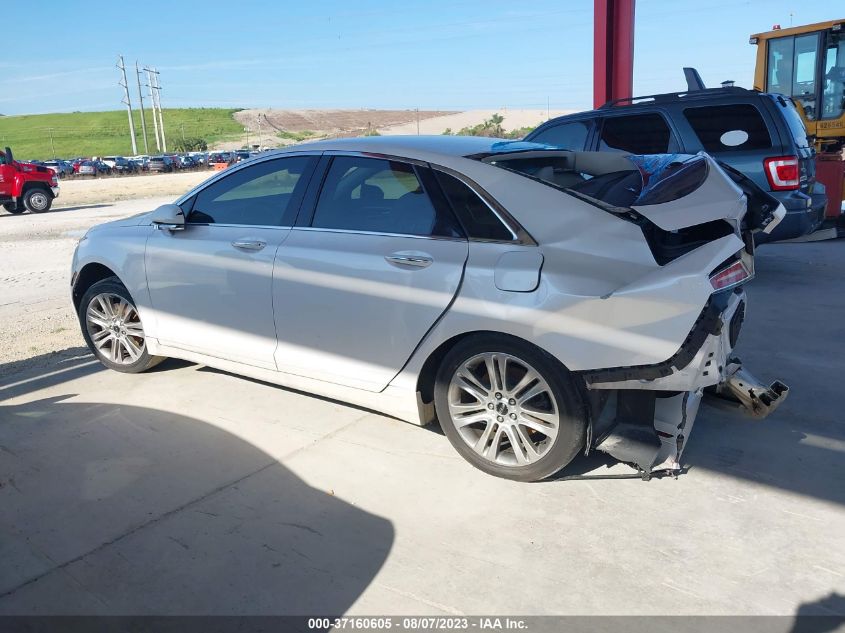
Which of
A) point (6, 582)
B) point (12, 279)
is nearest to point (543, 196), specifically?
point (6, 582)

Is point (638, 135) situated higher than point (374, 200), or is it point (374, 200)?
point (638, 135)

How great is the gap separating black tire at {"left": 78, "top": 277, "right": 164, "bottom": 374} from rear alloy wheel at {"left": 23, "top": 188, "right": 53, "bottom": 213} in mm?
19681

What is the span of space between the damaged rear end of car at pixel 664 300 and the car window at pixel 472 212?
0.71ft

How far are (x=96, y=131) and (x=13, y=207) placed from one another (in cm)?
9924

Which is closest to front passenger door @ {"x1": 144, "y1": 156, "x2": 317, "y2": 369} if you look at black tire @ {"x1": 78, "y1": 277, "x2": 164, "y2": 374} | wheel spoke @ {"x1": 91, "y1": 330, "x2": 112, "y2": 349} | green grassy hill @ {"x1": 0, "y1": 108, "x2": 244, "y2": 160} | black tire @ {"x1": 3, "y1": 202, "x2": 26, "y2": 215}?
black tire @ {"x1": 78, "y1": 277, "x2": 164, "y2": 374}

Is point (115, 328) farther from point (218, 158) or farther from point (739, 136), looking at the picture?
point (218, 158)

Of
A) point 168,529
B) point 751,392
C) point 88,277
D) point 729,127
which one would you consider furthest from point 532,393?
point 729,127

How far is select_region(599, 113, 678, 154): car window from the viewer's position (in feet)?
25.5

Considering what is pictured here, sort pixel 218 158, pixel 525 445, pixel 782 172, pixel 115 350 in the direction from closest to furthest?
pixel 525 445, pixel 115 350, pixel 782 172, pixel 218 158

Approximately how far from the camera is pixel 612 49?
37.4 ft

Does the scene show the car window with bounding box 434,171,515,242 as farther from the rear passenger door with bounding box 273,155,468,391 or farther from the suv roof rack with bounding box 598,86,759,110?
the suv roof rack with bounding box 598,86,759,110

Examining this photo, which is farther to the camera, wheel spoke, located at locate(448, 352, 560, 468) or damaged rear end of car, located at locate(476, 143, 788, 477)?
wheel spoke, located at locate(448, 352, 560, 468)

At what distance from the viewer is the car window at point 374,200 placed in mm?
3801

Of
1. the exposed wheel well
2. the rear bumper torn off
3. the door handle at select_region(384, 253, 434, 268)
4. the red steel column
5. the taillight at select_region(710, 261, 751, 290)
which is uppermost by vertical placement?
the red steel column
